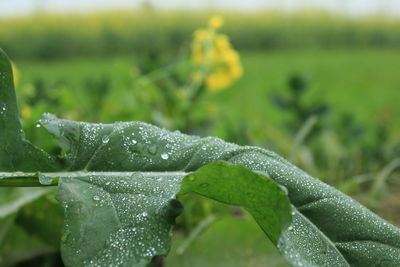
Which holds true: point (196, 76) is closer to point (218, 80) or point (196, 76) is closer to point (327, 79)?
point (218, 80)

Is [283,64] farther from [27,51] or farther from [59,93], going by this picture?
[59,93]

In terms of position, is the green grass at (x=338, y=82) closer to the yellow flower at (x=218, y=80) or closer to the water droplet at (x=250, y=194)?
the yellow flower at (x=218, y=80)

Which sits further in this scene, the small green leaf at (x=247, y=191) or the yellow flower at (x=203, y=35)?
the yellow flower at (x=203, y=35)

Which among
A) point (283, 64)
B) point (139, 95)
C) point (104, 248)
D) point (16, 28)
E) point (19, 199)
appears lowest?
point (16, 28)

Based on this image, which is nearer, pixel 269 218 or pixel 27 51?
pixel 269 218

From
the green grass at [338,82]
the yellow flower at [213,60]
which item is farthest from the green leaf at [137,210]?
the green grass at [338,82]

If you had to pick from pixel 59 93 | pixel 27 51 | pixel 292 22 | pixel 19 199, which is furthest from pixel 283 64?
pixel 19 199

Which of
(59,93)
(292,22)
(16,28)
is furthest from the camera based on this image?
(292,22)
